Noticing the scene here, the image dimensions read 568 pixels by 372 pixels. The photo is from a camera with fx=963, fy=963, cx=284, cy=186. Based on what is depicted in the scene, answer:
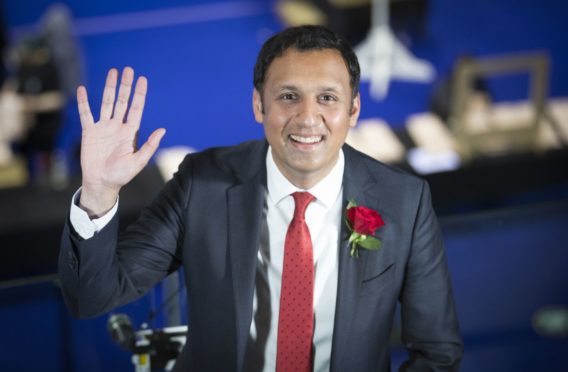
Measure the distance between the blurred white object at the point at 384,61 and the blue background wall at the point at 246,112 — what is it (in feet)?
0.44

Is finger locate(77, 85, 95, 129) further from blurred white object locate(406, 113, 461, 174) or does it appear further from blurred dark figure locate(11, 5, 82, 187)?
blurred dark figure locate(11, 5, 82, 187)

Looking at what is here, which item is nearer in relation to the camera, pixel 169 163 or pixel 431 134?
pixel 169 163

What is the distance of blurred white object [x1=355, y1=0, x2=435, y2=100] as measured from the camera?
8945mm

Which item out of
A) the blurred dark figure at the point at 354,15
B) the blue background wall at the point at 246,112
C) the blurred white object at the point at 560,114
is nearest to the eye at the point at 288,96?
the blue background wall at the point at 246,112

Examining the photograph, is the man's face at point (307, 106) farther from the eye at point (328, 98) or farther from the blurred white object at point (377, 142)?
the blurred white object at point (377, 142)

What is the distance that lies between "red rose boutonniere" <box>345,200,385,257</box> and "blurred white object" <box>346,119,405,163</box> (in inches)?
176

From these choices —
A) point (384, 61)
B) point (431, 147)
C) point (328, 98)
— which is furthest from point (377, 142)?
point (328, 98)

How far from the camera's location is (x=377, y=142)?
7.07 metres

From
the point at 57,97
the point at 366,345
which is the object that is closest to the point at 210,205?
the point at 366,345

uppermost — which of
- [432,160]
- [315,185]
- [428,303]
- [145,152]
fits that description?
[145,152]

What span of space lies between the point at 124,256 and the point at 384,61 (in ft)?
22.9

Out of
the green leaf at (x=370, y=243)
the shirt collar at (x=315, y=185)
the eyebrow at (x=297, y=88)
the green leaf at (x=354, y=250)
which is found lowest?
the green leaf at (x=354, y=250)

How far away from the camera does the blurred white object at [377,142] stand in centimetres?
695

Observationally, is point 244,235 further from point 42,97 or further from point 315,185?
point 42,97
